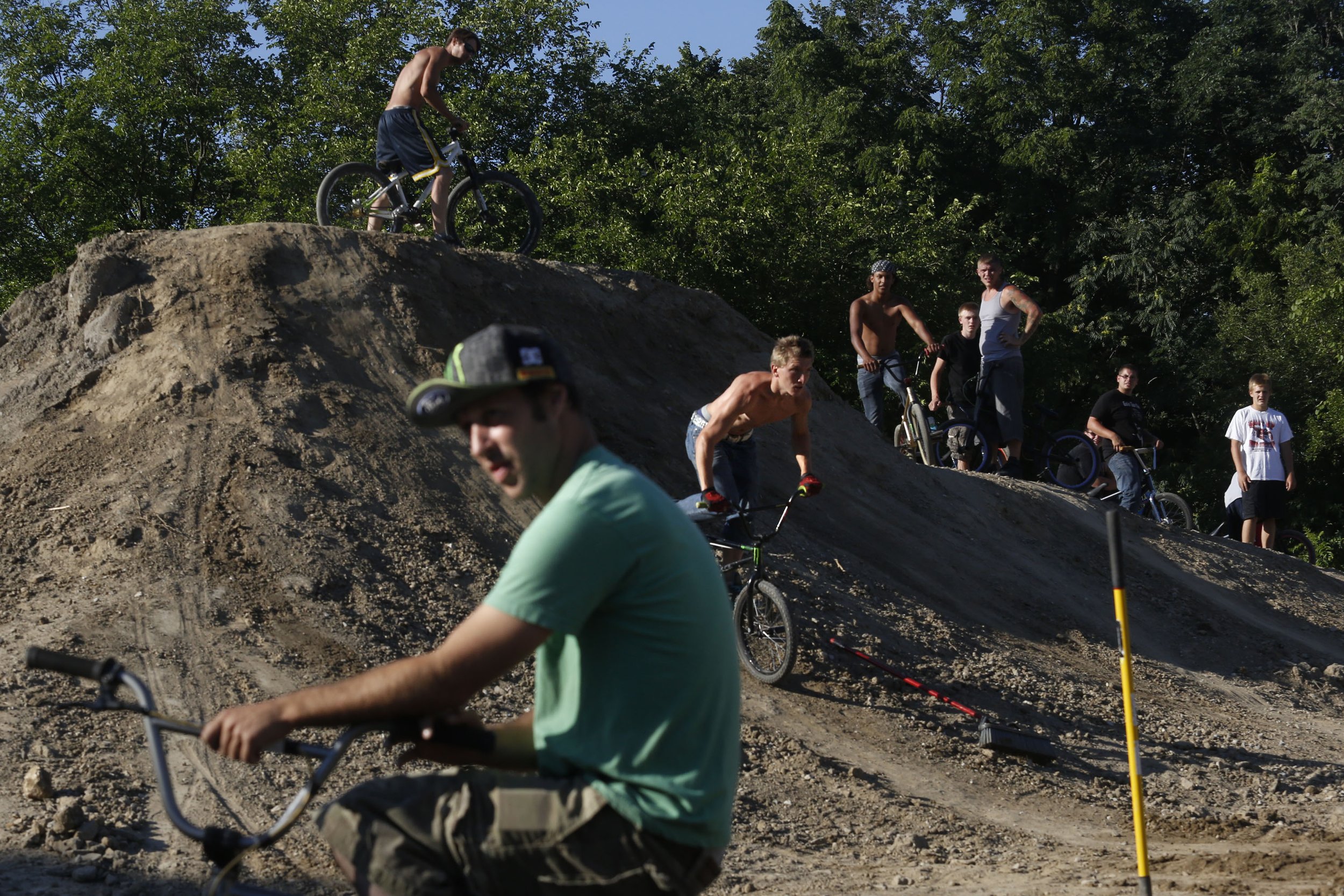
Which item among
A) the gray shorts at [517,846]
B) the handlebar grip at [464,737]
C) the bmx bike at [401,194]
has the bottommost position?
the gray shorts at [517,846]

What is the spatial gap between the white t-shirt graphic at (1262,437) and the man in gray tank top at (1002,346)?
2337mm

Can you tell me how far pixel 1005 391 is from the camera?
41.1 feet

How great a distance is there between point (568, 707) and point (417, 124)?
30.3ft

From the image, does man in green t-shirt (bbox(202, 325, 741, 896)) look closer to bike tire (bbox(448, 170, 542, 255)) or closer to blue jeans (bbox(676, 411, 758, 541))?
blue jeans (bbox(676, 411, 758, 541))

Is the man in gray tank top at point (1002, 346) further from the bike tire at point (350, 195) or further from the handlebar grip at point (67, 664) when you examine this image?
the handlebar grip at point (67, 664)

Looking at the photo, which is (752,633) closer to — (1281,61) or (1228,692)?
(1228,692)

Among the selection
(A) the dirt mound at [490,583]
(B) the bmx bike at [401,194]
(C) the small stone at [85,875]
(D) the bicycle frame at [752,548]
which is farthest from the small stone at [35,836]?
(B) the bmx bike at [401,194]

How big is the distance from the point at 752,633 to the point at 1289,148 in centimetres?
2615

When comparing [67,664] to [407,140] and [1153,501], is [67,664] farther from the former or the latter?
[1153,501]

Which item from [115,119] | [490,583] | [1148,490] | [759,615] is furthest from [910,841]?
[115,119]

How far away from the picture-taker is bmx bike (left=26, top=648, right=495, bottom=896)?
7.63 feet

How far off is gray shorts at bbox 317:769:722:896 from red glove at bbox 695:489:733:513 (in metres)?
5.63

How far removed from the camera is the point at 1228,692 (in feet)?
32.7

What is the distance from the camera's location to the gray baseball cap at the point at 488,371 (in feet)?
7.62
